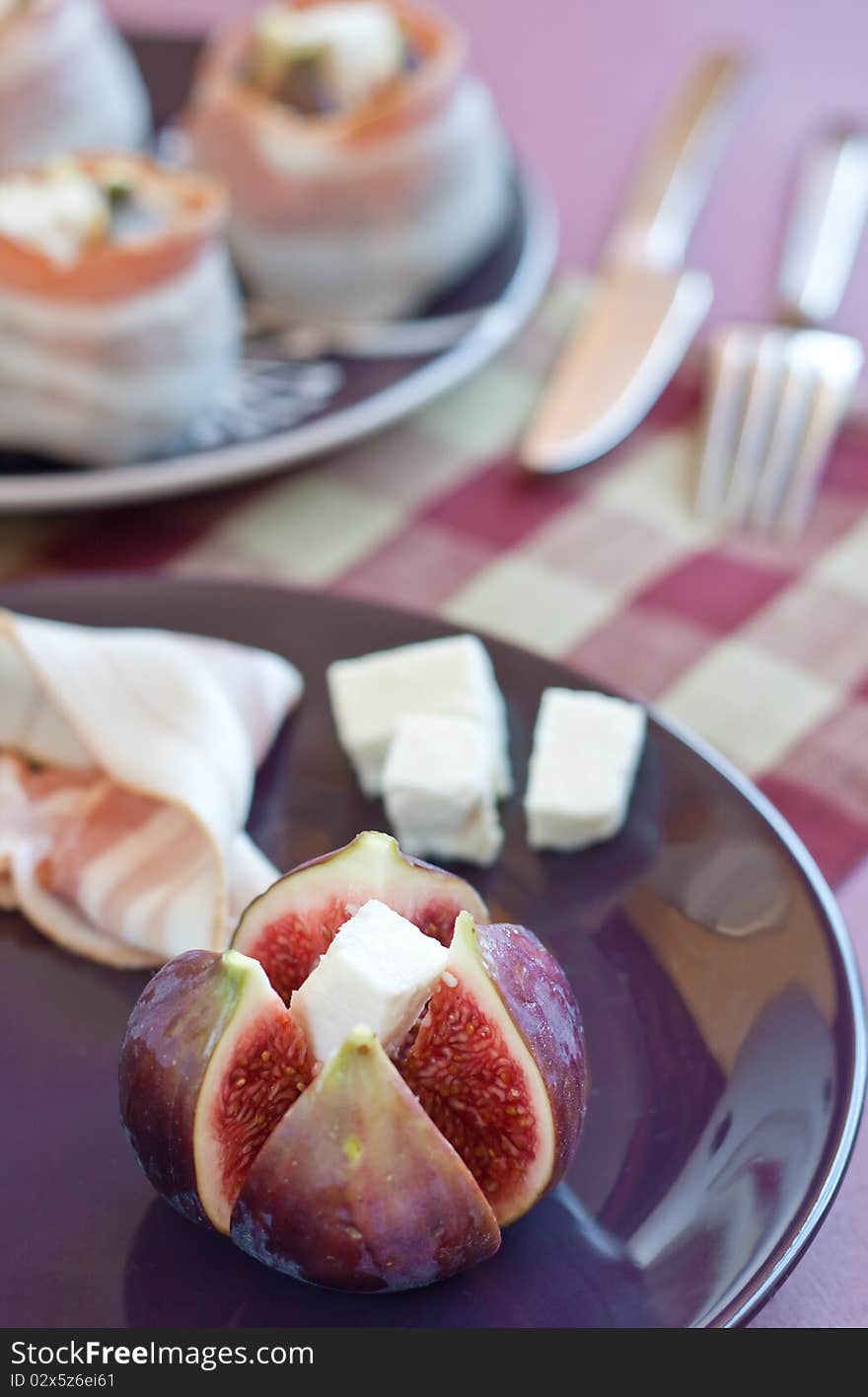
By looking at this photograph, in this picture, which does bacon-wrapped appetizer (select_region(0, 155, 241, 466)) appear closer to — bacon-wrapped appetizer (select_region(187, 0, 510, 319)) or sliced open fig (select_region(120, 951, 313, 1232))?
bacon-wrapped appetizer (select_region(187, 0, 510, 319))

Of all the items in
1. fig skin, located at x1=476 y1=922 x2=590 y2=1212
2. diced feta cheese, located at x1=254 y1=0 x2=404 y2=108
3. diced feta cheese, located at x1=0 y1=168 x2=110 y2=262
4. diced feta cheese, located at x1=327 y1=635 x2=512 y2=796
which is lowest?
diced feta cheese, located at x1=327 y1=635 x2=512 y2=796

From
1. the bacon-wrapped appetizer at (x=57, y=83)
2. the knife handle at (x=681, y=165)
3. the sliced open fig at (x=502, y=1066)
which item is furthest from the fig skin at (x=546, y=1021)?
the bacon-wrapped appetizer at (x=57, y=83)

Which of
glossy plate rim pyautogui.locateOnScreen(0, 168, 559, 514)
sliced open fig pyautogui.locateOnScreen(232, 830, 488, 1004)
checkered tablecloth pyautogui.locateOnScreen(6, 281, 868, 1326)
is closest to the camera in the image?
sliced open fig pyautogui.locateOnScreen(232, 830, 488, 1004)

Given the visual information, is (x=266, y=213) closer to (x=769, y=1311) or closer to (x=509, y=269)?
(x=509, y=269)

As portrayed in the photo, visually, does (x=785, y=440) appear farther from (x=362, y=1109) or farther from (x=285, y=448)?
(x=362, y=1109)

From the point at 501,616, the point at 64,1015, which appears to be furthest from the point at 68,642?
the point at 501,616

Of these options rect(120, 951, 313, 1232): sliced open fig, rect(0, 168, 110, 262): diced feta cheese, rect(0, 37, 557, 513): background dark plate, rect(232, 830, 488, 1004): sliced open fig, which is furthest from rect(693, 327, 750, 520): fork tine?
rect(120, 951, 313, 1232): sliced open fig

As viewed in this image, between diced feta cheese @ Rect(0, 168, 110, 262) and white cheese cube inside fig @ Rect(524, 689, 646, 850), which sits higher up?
diced feta cheese @ Rect(0, 168, 110, 262)
